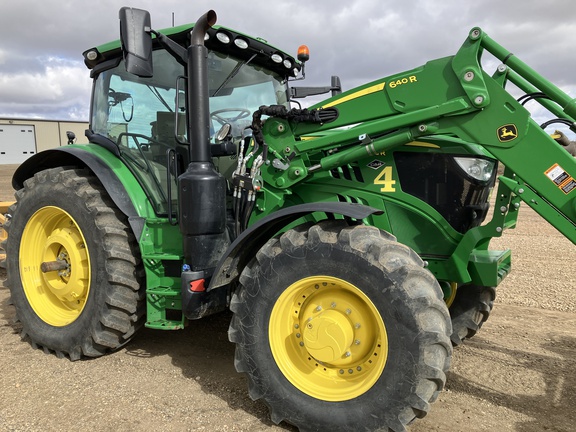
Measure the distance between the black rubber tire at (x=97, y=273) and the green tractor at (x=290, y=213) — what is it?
0.02 m

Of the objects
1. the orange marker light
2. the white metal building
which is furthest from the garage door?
the orange marker light

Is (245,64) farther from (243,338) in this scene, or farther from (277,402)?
(277,402)

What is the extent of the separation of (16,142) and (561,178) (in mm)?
43194

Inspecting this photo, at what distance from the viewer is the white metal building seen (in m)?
38.2

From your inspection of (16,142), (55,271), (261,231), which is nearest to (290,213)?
(261,231)

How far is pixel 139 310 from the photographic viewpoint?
3.77 meters

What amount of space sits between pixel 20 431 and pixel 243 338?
1416mm

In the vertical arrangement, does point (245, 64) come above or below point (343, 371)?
above

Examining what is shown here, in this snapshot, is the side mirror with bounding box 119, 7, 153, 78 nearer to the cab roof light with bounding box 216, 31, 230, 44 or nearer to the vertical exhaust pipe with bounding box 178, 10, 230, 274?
the vertical exhaust pipe with bounding box 178, 10, 230, 274

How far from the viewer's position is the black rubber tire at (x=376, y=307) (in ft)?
8.29

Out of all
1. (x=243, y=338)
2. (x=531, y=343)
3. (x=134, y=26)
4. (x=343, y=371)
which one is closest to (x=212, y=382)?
(x=243, y=338)

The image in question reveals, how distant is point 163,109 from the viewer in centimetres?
388

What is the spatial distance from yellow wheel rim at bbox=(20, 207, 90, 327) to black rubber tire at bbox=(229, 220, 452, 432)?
170 cm

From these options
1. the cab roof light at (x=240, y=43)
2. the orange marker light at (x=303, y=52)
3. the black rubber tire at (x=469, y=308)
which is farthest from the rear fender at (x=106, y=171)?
the black rubber tire at (x=469, y=308)
